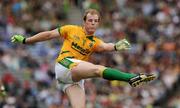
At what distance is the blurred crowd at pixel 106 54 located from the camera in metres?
20.4

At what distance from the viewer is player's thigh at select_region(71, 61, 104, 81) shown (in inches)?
481

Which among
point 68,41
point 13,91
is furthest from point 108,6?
point 68,41

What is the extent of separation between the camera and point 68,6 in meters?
25.1

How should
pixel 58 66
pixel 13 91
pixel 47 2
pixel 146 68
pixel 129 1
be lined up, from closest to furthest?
pixel 58 66
pixel 13 91
pixel 146 68
pixel 47 2
pixel 129 1

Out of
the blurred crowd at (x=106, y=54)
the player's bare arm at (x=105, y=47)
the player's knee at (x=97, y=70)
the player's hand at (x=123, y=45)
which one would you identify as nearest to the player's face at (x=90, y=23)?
the player's bare arm at (x=105, y=47)

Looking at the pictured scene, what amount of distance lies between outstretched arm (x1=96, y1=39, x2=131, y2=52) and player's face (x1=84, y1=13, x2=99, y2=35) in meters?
0.29

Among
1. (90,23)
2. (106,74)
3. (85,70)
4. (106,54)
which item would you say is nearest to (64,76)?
(85,70)

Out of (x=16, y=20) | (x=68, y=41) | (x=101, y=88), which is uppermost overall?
(x=68, y=41)

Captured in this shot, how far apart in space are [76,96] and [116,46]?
105 centimetres

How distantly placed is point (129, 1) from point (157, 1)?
1.12 m

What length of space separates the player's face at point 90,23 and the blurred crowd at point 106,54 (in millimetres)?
6604

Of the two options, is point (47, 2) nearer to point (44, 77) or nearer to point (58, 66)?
point (44, 77)

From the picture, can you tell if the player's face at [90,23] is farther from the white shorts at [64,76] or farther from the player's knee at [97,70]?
the player's knee at [97,70]

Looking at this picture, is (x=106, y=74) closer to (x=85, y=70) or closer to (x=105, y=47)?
(x=85, y=70)
